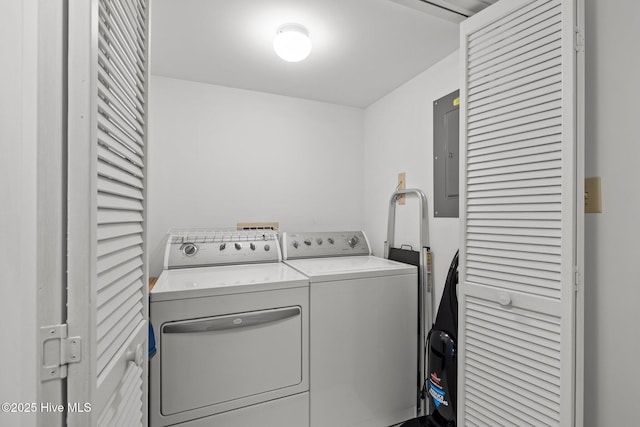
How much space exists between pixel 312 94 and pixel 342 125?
1.38ft

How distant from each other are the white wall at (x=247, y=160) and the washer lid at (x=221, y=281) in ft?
1.89

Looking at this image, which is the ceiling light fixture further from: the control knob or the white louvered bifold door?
the control knob

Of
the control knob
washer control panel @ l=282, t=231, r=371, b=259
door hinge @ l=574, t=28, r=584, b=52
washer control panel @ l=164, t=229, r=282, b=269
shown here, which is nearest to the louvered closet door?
door hinge @ l=574, t=28, r=584, b=52

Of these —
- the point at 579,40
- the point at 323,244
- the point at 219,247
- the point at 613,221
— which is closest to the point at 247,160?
the point at 219,247

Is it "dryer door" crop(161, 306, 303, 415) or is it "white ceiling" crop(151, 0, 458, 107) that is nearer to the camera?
"dryer door" crop(161, 306, 303, 415)

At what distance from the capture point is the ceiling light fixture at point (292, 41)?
1.54 m

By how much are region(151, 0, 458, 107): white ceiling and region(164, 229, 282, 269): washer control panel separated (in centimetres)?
118

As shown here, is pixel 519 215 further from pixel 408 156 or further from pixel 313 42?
pixel 313 42

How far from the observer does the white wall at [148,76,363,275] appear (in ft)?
7.05

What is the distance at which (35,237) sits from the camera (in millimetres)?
551

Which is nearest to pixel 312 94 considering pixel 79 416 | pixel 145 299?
pixel 145 299

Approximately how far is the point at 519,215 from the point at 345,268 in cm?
99

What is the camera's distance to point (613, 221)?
103 cm

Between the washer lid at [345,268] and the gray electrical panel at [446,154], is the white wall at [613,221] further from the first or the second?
the washer lid at [345,268]
